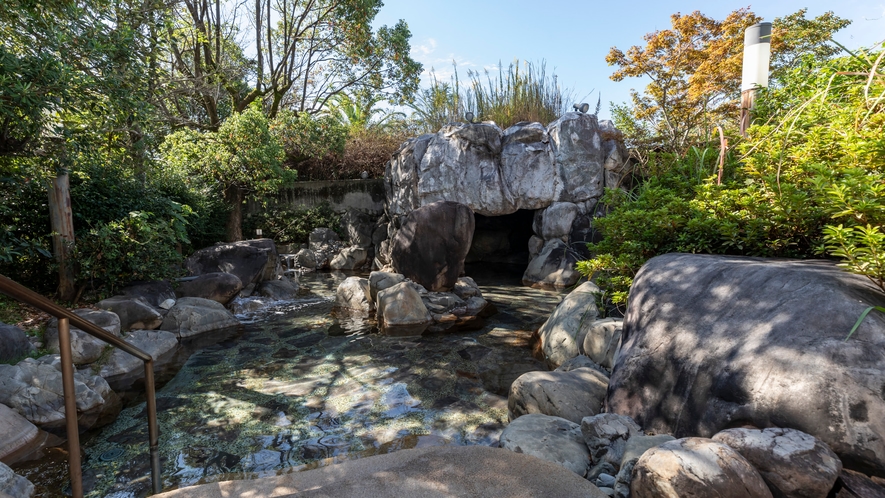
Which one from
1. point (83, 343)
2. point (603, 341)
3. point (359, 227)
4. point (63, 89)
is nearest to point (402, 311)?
point (603, 341)

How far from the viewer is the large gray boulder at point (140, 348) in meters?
5.45

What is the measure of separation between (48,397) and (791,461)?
18.5ft

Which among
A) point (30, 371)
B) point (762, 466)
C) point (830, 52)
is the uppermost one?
point (830, 52)

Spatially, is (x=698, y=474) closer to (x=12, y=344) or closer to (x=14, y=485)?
(x=14, y=485)

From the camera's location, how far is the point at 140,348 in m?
5.38

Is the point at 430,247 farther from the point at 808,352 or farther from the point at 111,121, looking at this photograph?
the point at 808,352

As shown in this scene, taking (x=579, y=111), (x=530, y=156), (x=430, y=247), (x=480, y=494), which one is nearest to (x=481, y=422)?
(x=480, y=494)

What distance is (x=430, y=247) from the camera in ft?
30.5

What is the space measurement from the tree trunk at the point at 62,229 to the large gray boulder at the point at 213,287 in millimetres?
1528

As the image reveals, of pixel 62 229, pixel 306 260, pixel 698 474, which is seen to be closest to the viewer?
pixel 698 474

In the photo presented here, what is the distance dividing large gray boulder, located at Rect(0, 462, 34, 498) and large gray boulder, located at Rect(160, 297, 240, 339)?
412cm

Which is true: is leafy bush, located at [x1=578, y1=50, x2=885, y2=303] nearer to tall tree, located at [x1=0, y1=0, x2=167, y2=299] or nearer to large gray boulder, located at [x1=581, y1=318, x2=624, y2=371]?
large gray boulder, located at [x1=581, y1=318, x2=624, y2=371]

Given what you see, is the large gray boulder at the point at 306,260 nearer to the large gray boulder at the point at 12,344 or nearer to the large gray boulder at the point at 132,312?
the large gray boulder at the point at 132,312

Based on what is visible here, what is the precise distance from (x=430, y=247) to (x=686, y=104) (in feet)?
24.1
